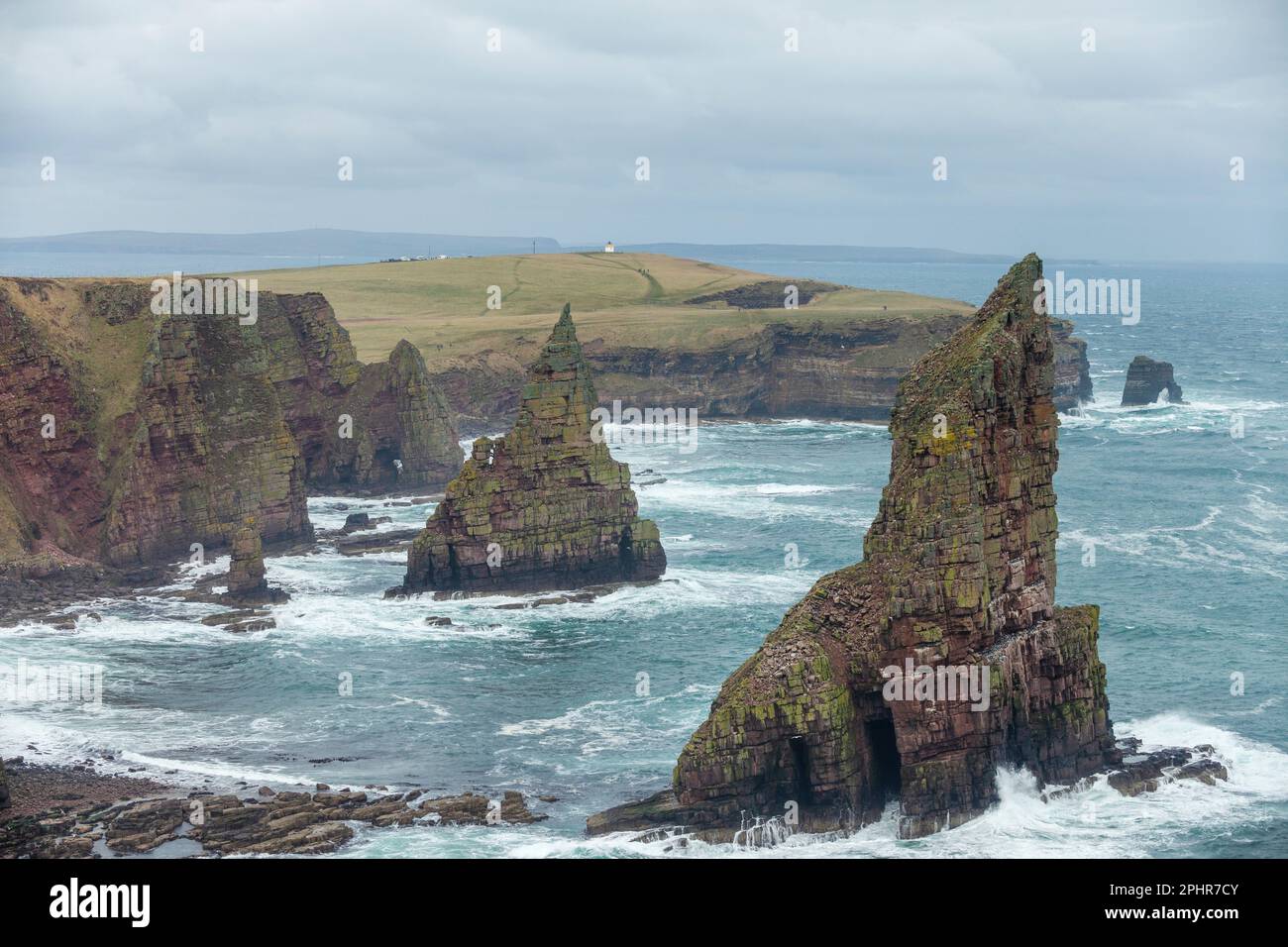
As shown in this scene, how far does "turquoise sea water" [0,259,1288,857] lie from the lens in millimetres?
52844

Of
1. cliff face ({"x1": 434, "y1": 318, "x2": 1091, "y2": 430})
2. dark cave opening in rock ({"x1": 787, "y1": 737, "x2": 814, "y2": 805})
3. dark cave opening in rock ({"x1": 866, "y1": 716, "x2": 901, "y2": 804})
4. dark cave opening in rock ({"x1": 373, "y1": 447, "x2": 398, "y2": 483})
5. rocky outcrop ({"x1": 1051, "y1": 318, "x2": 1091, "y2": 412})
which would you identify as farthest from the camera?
cliff face ({"x1": 434, "y1": 318, "x2": 1091, "y2": 430})

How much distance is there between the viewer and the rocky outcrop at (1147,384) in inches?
6722

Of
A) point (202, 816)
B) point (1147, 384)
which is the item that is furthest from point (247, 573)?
point (1147, 384)

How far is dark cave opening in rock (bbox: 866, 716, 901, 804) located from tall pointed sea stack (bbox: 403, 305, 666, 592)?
37.3 meters

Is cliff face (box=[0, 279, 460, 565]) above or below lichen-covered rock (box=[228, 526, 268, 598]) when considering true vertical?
above

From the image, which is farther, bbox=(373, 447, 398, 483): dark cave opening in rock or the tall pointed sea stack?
bbox=(373, 447, 398, 483): dark cave opening in rock

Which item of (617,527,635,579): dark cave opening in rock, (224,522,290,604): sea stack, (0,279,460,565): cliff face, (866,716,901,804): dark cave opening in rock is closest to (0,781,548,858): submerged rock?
(866,716,901,804): dark cave opening in rock

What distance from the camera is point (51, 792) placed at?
5734 centimetres

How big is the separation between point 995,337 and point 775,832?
17.1 meters

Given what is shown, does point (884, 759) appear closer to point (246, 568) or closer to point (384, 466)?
point (246, 568)

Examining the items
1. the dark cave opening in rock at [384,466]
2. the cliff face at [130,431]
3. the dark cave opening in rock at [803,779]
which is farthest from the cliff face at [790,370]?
the dark cave opening in rock at [803,779]

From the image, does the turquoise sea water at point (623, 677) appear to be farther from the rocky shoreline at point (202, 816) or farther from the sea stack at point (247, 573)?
the sea stack at point (247, 573)

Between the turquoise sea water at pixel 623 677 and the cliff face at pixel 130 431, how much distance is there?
5718 mm

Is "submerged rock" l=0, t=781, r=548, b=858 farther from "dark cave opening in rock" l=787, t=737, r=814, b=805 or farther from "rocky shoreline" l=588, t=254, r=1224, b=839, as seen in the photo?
"dark cave opening in rock" l=787, t=737, r=814, b=805
